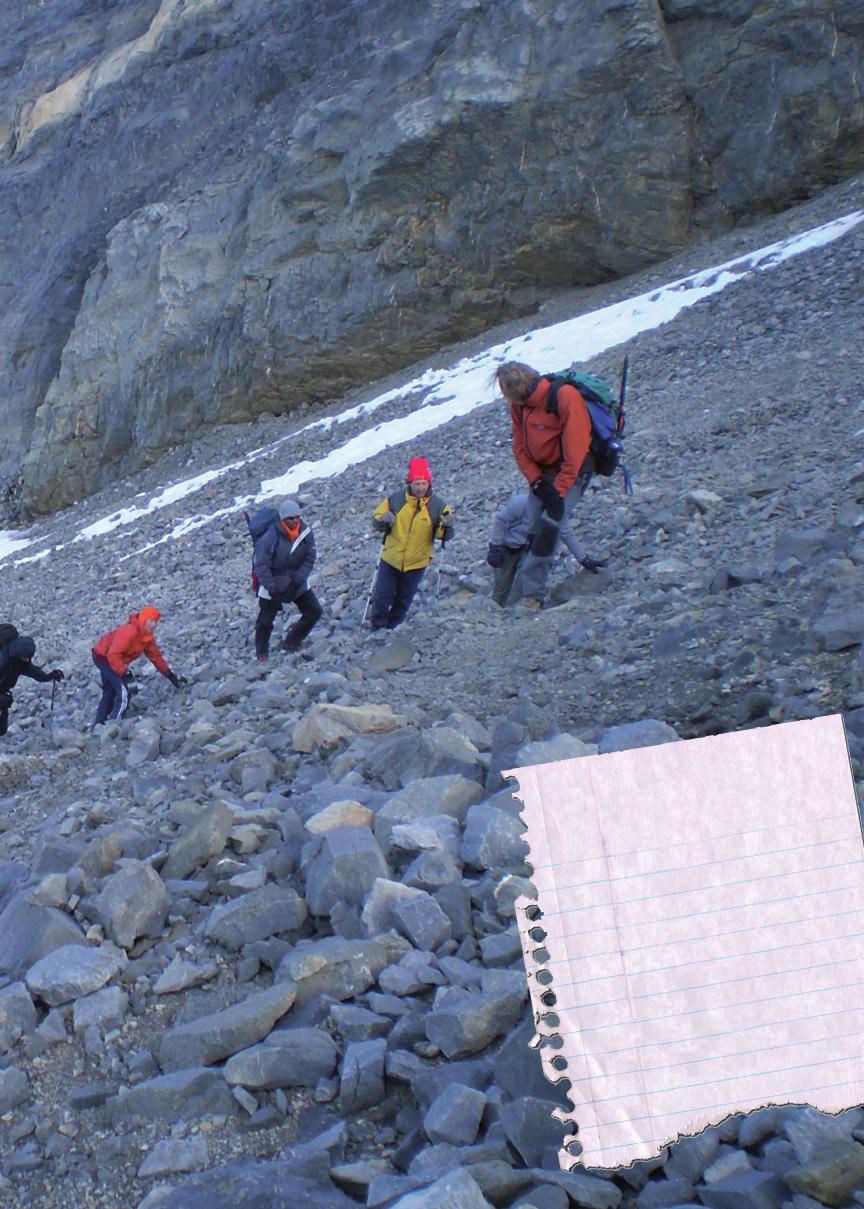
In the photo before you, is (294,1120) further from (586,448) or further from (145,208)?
(145,208)

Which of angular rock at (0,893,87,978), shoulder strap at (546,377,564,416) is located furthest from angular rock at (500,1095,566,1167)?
shoulder strap at (546,377,564,416)

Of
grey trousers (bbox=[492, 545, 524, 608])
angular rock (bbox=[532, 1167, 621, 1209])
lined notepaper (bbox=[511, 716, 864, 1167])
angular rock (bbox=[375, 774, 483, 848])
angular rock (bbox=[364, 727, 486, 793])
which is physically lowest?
grey trousers (bbox=[492, 545, 524, 608])

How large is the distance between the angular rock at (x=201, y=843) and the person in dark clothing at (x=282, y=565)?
459 cm

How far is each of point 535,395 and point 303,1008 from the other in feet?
15.7

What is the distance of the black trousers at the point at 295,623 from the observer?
8.77 meters

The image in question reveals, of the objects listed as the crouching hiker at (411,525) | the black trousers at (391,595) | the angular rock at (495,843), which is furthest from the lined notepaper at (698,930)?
the black trousers at (391,595)

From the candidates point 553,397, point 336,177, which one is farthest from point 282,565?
point 336,177

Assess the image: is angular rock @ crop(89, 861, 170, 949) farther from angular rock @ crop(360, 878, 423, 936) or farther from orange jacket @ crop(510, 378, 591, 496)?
orange jacket @ crop(510, 378, 591, 496)

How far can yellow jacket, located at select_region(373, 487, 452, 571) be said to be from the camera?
816 cm

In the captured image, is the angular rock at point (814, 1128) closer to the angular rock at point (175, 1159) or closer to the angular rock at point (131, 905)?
the angular rock at point (175, 1159)

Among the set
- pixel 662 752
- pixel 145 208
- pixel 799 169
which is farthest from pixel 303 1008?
pixel 145 208

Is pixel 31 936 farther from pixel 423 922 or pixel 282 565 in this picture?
pixel 282 565

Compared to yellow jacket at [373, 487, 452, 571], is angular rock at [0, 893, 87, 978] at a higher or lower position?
higher

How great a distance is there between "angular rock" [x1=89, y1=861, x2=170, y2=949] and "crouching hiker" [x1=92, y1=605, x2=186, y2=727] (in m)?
5.31
